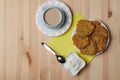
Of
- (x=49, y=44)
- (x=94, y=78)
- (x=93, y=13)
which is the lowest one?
(x=94, y=78)

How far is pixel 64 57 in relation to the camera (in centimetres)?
87

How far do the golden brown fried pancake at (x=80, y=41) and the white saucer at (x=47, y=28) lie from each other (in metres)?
0.05

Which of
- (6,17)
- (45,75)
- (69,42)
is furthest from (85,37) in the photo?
(6,17)

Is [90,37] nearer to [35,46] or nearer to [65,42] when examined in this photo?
[65,42]

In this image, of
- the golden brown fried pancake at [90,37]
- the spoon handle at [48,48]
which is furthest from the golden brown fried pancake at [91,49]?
the spoon handle at [48,48]

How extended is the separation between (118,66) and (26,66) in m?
0.32

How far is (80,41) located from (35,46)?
17 centimetres

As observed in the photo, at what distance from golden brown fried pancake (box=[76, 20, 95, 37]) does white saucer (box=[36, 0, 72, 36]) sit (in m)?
0.04

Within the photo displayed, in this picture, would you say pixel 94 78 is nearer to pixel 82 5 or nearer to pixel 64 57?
pixel 64 57

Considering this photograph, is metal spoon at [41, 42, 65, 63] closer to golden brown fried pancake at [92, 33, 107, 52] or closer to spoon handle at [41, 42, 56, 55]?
spoon handle at [41, 42, 56, 55]

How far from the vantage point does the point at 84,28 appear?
847 mm

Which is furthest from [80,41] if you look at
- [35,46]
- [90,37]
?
[35,46]

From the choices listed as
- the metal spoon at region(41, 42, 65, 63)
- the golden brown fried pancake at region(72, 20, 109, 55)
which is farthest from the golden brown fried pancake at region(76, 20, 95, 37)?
the metal spoon at region(41, 42, 65, 63)

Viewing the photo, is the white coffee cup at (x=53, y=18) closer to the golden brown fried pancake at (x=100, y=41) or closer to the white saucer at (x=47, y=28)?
the white saucer at (x=47, y=28)
